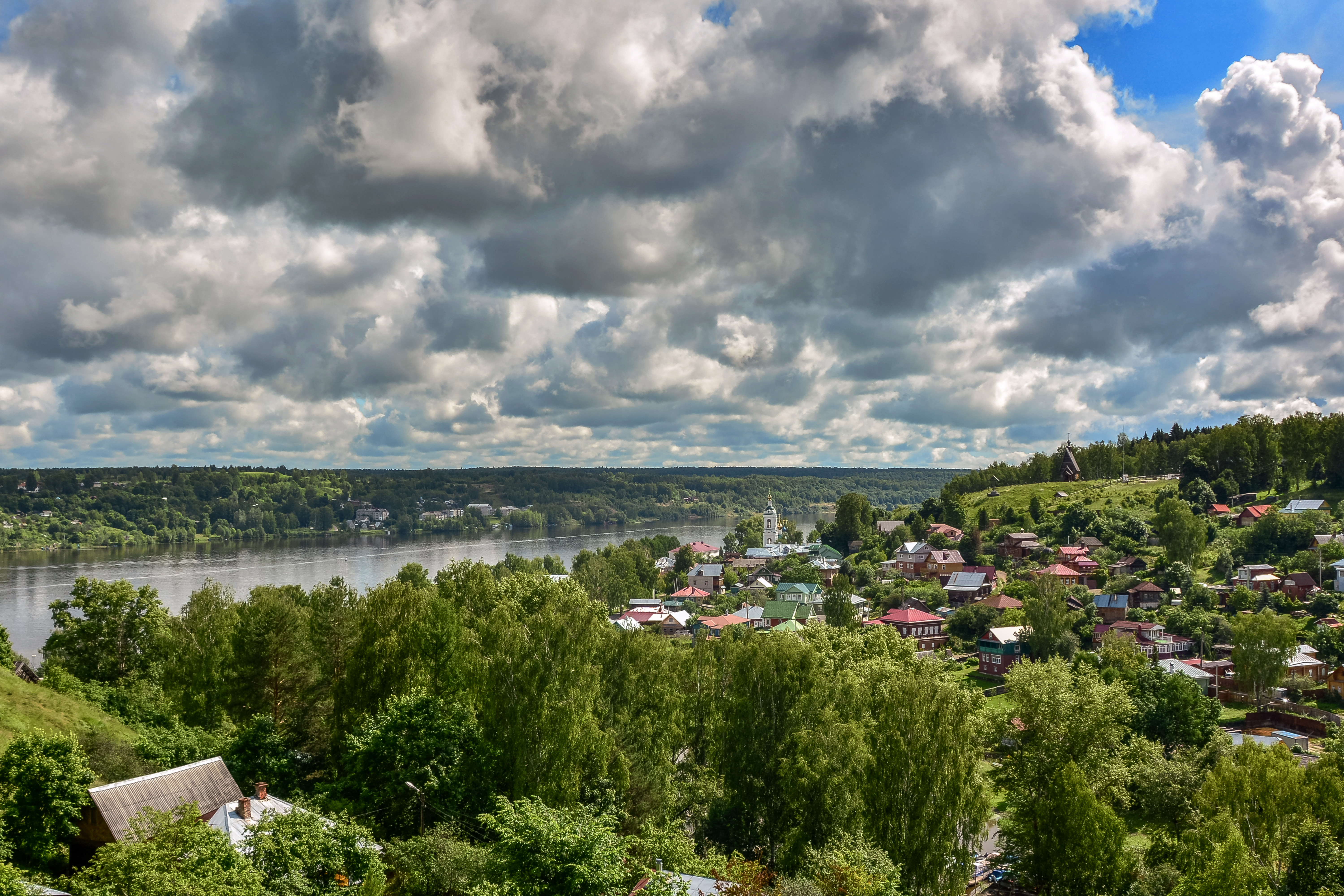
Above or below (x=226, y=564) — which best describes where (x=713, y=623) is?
below

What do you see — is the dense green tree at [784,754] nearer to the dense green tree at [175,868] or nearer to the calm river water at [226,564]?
the dense green tree at [175,868]

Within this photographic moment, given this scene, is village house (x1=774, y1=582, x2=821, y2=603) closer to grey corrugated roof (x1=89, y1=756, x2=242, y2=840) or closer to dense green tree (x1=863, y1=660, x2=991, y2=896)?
dense green tree (x1=863, y1=660, x2=991, y2=896)

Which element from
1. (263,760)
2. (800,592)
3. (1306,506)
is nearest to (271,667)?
(263,760)

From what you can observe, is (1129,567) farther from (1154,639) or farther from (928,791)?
(928,791)

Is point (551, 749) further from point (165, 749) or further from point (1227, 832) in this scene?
point (1227, 832)

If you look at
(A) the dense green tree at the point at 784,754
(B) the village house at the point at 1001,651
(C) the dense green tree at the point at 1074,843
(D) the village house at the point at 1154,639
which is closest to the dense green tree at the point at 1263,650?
(D) the village house at the point at 1154,639

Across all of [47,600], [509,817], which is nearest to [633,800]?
[509,817]
